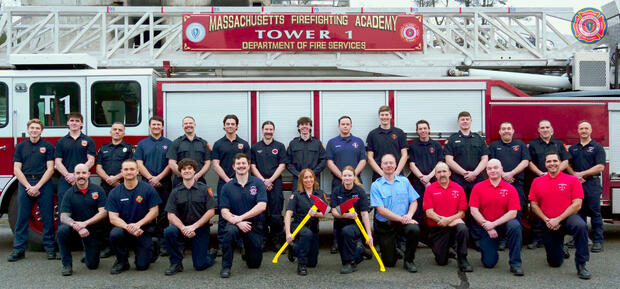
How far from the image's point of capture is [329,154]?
7.55 meters

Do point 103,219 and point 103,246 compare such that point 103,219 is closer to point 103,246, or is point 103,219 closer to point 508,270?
point 103,246

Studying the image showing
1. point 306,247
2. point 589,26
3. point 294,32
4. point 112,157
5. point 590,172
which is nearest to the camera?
point 306,247

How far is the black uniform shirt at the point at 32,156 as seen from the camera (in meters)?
7.05

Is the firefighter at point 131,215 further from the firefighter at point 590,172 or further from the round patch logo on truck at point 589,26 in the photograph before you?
the round patch logo on truck at point 589,26

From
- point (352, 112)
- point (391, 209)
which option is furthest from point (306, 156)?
A: point (391, 209)

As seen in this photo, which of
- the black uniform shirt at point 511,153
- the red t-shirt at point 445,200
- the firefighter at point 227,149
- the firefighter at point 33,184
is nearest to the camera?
the red t-shirt at point 445,200

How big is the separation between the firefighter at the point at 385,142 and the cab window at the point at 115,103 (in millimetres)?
3334

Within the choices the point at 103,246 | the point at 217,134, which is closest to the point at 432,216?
the point at 217,134

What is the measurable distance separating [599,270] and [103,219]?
19.2 ft

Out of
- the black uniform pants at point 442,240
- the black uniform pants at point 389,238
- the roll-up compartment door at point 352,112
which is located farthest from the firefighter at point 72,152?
the black uniform pants at point 442,240

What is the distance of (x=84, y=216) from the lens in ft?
20.9

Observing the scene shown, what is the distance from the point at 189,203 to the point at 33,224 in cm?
275

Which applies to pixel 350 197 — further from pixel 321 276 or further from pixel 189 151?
pixel 189 151

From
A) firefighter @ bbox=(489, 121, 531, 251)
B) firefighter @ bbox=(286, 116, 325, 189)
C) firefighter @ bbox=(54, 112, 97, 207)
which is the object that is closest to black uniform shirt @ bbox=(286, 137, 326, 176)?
firefighter @ bbox=(286, 116, 325, 189)
